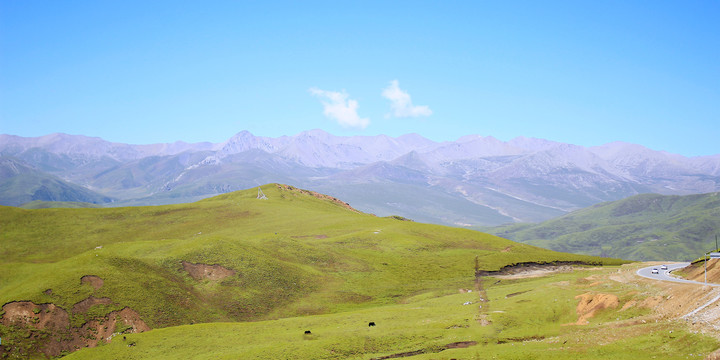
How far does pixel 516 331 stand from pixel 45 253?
128175 millimetres

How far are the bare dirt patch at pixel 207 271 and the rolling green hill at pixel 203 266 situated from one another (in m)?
0.30

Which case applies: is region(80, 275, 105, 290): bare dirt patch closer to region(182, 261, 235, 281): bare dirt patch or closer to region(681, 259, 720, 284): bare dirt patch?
region(182, 261, 235, 281): bare dirt patch

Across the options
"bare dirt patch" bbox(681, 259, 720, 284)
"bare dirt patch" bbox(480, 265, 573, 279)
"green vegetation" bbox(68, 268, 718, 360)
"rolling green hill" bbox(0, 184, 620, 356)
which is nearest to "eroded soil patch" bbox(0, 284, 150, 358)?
"rolling green hill" bbox(0, 184, 620, 356)

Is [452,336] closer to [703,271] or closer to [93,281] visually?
[703,271]

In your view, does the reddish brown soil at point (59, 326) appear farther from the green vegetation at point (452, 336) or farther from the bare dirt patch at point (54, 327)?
the green vegetation at point (452, 336)

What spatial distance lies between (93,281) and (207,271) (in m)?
23.3

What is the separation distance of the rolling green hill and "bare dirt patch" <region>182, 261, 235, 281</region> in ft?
0.97

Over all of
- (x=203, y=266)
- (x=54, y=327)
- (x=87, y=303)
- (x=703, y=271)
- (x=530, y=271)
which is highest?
(x=703, y=271)

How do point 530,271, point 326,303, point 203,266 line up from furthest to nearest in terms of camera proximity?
point 530,271
point 203,266
point 326,303

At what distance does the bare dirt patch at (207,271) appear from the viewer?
3770 inches

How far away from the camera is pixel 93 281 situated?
77250mm

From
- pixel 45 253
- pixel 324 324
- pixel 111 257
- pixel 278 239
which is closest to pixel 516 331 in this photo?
pixel 324 324

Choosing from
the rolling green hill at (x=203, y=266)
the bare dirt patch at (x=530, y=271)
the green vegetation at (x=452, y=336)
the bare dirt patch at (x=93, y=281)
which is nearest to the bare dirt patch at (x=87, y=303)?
the rolling green hill at (x=203, y=266)

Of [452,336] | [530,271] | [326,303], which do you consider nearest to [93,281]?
[326,303]
